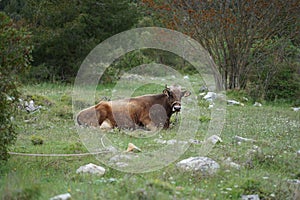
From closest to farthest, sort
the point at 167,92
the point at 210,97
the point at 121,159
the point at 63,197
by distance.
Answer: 1. the point at 63,197
2. the point at 121,159
3. the point at 167,92
4. the point at 210,97

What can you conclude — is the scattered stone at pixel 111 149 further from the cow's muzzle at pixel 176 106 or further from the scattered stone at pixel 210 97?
the scattered stone at pixel 210 97

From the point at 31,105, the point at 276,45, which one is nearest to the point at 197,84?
the point at 276,45

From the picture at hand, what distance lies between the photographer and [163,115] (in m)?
12.6

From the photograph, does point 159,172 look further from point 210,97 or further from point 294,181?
point 210,97

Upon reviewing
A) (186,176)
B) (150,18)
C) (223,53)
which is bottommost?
(186,176)

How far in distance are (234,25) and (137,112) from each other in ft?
31.6

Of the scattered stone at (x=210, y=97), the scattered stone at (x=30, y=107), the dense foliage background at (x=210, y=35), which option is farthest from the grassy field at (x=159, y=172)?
the dense foliage background at (x=210, y=35)

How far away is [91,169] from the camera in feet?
26.0

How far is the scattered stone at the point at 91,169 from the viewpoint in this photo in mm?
7863

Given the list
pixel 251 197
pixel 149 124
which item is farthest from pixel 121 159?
pixel 149 124

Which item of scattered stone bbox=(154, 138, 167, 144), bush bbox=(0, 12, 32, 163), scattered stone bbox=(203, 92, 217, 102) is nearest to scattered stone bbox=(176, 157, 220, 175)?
scattered stone bbox=(154, 138, 167, 144)

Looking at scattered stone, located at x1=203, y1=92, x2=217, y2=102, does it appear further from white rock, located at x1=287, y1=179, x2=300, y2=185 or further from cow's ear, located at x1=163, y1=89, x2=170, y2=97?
white rock, located at x1=287, y1=179, x2=300, y2=185

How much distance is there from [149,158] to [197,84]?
16.6 meters

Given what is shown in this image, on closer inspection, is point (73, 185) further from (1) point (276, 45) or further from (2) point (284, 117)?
(1) point (276, 45)
